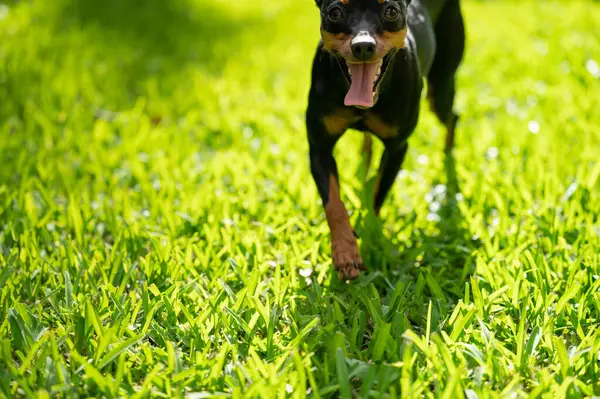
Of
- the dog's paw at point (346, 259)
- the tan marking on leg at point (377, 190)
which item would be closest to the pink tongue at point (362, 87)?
the dog's paw at point (346, 259)

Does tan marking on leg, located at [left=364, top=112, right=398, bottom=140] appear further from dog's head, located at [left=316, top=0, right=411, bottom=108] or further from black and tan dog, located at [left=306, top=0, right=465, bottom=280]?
dog's head, located at [left=316, top=0, right=411, bottom=108]

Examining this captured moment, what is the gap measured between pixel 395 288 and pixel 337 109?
83 centimetres

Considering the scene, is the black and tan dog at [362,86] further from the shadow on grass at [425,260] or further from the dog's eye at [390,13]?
the shadow on grass at [425,260]

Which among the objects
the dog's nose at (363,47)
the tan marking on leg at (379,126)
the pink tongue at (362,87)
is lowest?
the tan marking on leg at (379,126)

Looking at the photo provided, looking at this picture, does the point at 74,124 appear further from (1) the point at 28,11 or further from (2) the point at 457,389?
(2) the point at 457,389

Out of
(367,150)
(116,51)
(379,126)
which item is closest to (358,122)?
(379,126)

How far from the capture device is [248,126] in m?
5.36

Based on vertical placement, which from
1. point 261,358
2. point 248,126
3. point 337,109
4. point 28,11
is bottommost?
point 261,358

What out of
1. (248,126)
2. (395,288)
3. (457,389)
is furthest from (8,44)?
(457,389)

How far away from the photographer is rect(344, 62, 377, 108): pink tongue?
9.71 feet

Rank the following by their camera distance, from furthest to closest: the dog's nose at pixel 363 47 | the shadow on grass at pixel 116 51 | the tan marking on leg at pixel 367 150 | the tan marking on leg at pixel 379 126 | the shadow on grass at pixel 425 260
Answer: the shadow on grass at pixel 116 51 → the tan marking on leg at pixel 367 150 → the tan marking on leg at pixel 379 126 → the shadow on grass at pixel 425 260 → the dog's nose at pixel 363 47

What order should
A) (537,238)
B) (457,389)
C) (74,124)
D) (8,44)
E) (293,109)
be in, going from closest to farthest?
(457,389) → (537,238) → (74,124) → (293,109) → (8,44)

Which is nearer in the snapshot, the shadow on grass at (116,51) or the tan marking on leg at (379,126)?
the tan marking on leg at (379,126)

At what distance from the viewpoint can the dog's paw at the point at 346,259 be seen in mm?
3158
